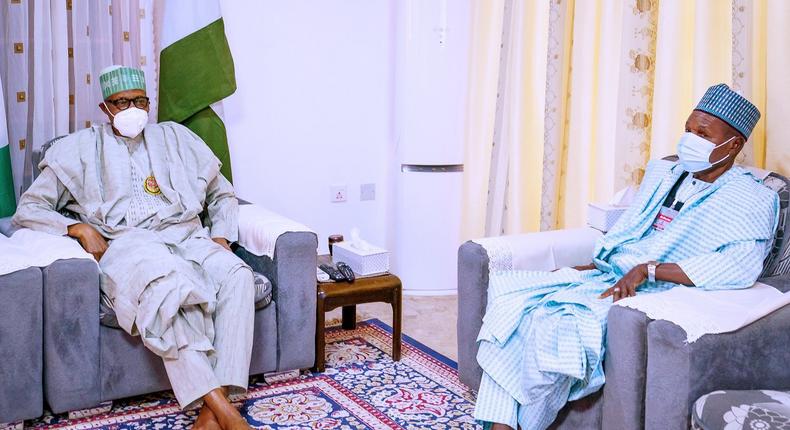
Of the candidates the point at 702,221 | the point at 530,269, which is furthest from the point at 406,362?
the point at 702,221

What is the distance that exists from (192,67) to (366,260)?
1.16 meters

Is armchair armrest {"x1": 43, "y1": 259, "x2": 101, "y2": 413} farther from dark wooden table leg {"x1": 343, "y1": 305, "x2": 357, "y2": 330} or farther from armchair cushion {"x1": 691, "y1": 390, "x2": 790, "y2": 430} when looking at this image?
armchair cushion {"x1": 691, "y1": 390, "x2": 790, "y2": 430}

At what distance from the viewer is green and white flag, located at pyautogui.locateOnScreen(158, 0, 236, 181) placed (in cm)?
342

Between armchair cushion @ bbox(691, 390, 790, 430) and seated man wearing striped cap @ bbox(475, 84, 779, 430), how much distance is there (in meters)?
0.37

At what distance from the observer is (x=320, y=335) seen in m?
3.01

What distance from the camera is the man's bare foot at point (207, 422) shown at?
2402 mm

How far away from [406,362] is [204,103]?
1.41m

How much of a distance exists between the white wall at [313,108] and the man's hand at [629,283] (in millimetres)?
2132

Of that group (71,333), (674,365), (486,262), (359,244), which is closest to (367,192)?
(359,244)

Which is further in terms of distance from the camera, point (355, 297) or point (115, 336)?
point (355, 297)

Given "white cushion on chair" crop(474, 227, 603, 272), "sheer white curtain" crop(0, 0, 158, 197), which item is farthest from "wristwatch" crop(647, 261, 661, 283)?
"sheer white curtain" crop(0, 0, 158, 197)

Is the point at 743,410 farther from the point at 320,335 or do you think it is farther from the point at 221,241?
the point at 221,241

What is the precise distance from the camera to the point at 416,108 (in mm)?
3957

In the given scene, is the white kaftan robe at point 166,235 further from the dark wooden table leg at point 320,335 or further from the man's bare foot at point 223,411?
the dark wooden table leg at point 320,335
